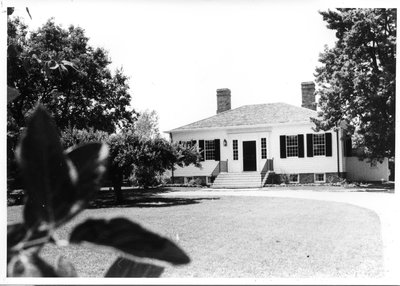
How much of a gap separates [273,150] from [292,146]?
2.88 feet

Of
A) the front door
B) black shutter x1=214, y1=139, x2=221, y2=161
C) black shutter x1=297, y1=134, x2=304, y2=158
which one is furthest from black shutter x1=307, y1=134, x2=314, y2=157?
black shutter x1=214, y1=139, x2=221, y2=161

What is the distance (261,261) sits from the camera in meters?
5.73

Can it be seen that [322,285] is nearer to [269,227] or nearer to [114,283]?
[114,283]

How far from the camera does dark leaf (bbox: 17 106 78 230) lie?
25cm

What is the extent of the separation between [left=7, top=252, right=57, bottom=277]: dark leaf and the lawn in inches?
101

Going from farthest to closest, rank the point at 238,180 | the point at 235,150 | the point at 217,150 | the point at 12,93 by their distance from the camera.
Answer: the point at 217,150 → the point at 235,150 → the point at 238,180 → the point at 12,93

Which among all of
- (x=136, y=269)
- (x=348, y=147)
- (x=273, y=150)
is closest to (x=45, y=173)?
(x=136, y=269)

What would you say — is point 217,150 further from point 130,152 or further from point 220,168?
point 130,152

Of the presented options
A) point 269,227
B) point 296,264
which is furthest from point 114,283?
point 269,227

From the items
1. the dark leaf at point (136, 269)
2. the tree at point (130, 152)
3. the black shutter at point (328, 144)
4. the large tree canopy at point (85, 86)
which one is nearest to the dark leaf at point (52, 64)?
the dark leaf at point (136, 269)

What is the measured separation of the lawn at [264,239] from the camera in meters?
5.36

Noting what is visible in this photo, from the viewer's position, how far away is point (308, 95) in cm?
2161

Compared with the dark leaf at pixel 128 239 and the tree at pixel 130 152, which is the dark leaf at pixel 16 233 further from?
the tree at pixel 130 152

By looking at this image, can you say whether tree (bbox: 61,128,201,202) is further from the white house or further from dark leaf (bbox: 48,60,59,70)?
dark leaf (bbox: 48,60,59,70)
